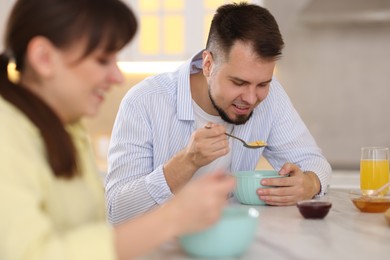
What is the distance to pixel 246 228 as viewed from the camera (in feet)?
3.93

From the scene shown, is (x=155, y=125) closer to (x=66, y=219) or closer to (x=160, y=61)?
(x=66, y=219)

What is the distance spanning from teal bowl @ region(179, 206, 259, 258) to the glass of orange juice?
101 cm

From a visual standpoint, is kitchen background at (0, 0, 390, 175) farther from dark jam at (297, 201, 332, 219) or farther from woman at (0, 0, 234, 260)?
woman at (0, 0, 234, 260)

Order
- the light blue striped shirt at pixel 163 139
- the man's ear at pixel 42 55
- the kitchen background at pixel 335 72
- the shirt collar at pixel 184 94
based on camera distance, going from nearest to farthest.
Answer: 1. the man's ear at pixel 42 55
2. the light blue striped shirt at pixel 163 139
3. the shirt collar at pixel 184 94
4. the kitchen background at pixel 335 72

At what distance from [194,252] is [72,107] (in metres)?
0.36

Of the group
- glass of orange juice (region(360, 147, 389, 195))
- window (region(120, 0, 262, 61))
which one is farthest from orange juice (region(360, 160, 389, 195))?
window (region(120, 0, 262, 61))

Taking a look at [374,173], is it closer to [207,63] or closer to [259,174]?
[259,174]

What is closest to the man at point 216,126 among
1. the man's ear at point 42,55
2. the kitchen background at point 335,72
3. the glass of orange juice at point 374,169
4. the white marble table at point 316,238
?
the glass of orange juice at point 374,169

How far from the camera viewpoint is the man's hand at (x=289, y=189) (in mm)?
1942

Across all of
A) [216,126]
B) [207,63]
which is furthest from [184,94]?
[216,126]

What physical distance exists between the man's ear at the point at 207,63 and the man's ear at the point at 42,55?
4.24 feet

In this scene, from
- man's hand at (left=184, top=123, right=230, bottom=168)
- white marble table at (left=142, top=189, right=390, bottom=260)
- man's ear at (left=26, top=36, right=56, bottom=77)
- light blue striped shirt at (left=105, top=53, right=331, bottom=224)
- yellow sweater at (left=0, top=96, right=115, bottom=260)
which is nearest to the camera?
yellow sweater at (left=0, top=96, right=115, bottom=260)

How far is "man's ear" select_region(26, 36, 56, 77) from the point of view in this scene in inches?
42.8

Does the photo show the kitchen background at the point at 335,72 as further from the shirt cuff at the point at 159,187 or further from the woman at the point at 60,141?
the woman at the point at 60,141
